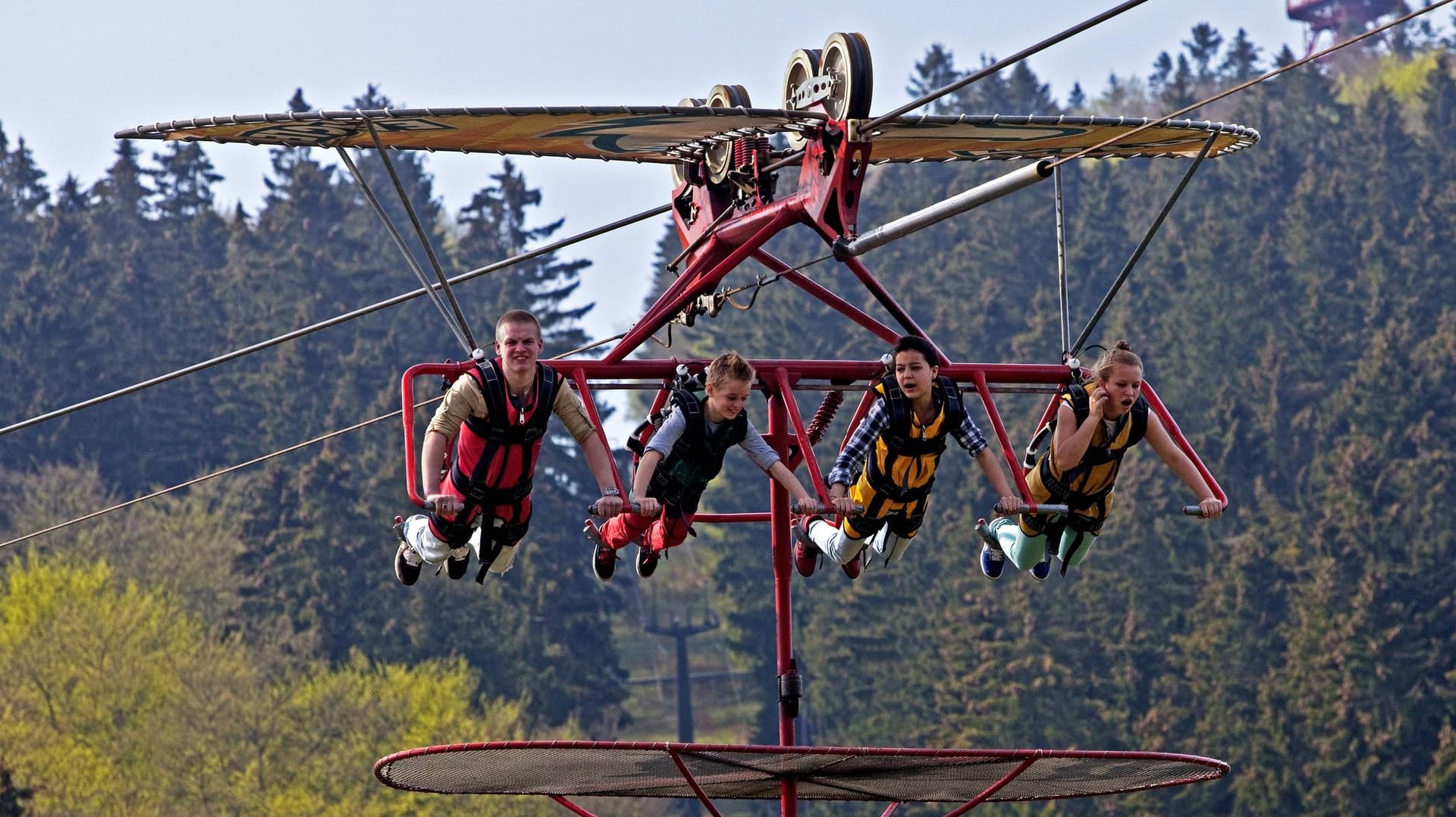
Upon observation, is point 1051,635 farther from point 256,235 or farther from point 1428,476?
point 256,235

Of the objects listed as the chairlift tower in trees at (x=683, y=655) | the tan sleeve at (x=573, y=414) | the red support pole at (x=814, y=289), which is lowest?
the chairlift tower in trees at (x=683, y=655)

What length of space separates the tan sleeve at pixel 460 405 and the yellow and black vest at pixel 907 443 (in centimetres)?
234

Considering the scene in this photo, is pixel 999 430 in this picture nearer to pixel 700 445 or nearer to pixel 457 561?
pixel 700 445

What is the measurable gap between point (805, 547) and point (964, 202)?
3585 millimetres

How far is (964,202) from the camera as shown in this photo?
12.8 m

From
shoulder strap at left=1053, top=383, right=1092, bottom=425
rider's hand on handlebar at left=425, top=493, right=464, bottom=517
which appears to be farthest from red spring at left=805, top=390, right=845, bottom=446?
rider's hand on handlebar at left=425, top=493, right=464, bottom=517

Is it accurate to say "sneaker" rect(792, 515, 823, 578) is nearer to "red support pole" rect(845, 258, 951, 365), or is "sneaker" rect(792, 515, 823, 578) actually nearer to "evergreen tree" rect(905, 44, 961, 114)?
"red support pole" rect(845, 258, 951, 365)

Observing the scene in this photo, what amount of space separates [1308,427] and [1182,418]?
4.51 metres

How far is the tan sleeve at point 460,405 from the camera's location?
43.4 feet

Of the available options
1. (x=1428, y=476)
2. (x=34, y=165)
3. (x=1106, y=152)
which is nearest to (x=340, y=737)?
(x=1428, y=476)

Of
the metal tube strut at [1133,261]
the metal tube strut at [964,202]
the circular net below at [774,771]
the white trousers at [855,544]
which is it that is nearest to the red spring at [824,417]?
the white trousers at [855,544]

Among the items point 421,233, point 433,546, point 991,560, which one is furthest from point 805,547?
point 421,233

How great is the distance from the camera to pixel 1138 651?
6788 cm

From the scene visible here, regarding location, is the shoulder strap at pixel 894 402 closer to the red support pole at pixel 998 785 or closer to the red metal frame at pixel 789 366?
the red metal frame at pixel 789 366
